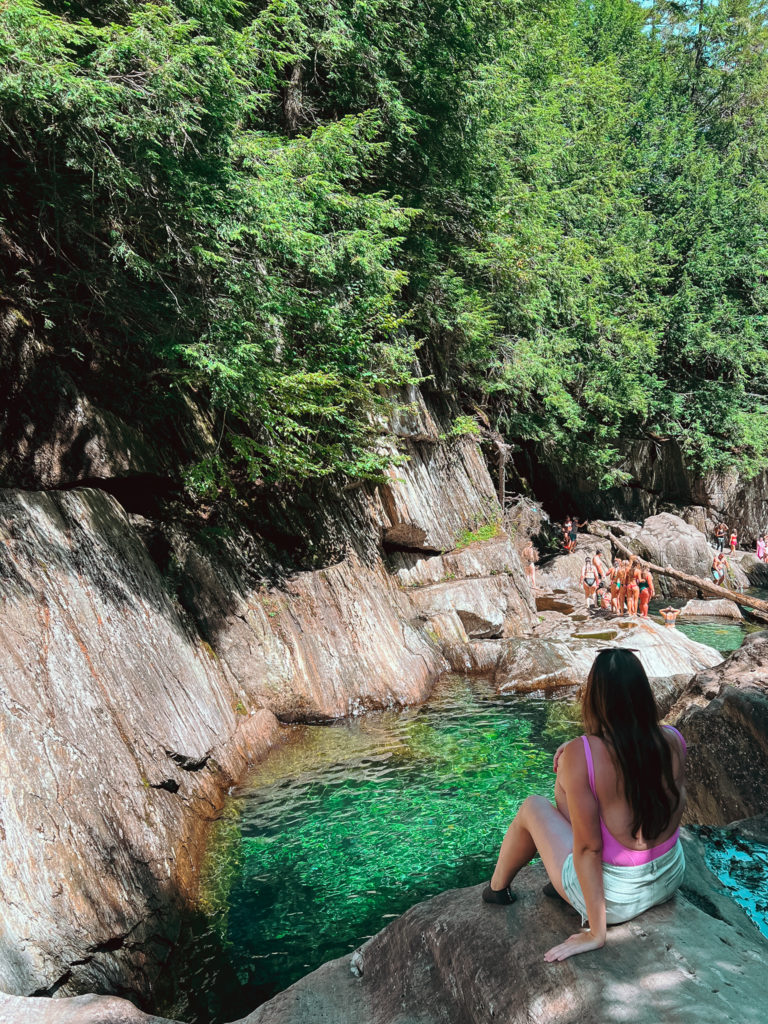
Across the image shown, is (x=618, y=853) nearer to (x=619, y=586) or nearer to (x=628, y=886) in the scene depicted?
(x=628, y=886)

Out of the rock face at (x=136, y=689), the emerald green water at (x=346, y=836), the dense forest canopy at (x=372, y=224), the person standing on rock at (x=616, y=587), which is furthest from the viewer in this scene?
the person standing on rock at (x=616, y=587)

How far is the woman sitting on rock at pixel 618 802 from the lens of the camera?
279cm

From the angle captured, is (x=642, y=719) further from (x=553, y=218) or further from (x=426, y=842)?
(x=553, y=218)

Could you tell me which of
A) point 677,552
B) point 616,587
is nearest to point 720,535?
point 677,552

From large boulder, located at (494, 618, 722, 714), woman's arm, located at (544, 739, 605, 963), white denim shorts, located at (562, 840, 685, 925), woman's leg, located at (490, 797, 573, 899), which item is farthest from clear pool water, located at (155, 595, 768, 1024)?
woman's arm, located at (544, 739, 605, 963)

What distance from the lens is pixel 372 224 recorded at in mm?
9766

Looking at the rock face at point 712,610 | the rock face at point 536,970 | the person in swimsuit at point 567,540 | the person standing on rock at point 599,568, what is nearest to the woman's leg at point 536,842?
the rock face at point 536,970

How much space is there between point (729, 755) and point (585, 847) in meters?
3.28

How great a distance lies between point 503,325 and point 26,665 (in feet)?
53.1

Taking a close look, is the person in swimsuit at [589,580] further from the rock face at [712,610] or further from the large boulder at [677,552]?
the large boulder at [677,552]

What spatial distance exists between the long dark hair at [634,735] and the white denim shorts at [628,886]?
5.7 inches

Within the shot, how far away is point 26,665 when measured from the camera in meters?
4.88

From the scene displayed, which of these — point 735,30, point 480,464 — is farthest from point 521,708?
point 735,30

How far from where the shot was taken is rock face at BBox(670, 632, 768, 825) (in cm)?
520
